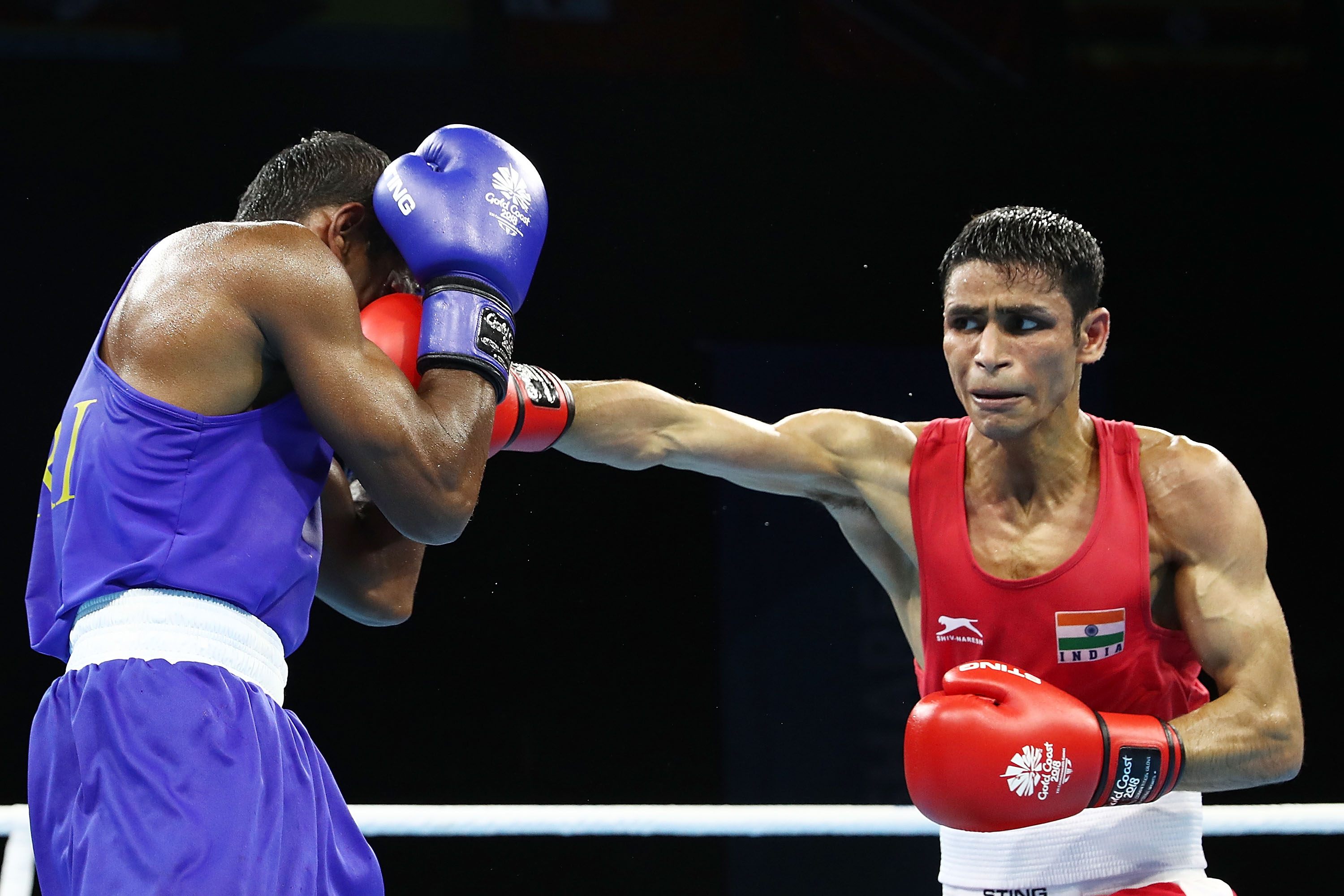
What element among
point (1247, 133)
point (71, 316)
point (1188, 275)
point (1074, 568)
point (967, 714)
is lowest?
point (967, 714)

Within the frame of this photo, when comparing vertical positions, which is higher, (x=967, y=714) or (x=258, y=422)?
(x=258, y=422)

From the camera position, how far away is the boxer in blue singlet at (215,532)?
4.84 ft

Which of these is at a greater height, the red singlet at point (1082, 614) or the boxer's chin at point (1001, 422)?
the boxer's chin at point (1001, 422)

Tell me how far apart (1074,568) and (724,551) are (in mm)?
2192

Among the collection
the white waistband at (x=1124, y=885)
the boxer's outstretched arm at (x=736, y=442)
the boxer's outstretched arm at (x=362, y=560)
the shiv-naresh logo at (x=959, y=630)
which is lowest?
the white waistband at (x=1124, y=885)

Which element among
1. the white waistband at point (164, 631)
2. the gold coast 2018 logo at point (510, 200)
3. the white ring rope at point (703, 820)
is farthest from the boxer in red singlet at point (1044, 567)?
the white waistband at point (164, 631)

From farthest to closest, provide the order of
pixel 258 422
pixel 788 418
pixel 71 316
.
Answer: pixel 71 316
pixel 788 418
pixel 258 422

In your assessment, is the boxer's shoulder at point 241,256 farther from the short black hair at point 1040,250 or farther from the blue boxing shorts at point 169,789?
the short black hair at point 1040,250

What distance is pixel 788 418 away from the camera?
2.49 metres

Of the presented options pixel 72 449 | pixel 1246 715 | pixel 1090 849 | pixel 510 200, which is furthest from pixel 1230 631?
pixel 72 449

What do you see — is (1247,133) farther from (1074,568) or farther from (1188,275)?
(1074,568)

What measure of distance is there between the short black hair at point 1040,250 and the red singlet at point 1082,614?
0.30m

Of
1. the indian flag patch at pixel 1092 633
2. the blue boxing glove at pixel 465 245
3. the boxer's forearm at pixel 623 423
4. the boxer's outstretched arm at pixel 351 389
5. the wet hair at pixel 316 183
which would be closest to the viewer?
the boxer's outstretched arm at pixel 351 389

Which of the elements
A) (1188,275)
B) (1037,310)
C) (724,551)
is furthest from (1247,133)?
(1037,310)
